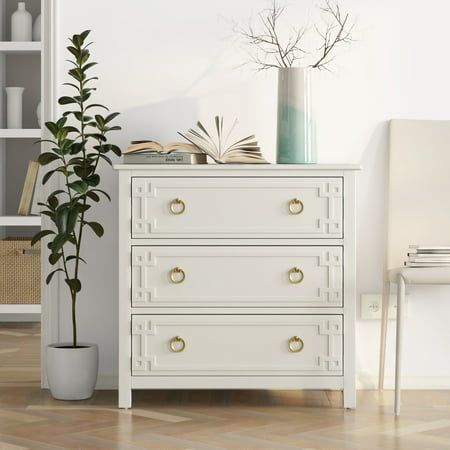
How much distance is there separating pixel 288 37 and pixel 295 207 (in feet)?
2.76

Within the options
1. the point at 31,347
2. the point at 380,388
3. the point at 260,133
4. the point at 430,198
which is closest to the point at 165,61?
the point at 260,133

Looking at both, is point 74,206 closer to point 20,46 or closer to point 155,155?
point 155,155

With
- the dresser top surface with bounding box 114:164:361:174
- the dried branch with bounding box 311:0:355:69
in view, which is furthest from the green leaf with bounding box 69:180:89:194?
the dried branch with bounding box 311:0:355:69

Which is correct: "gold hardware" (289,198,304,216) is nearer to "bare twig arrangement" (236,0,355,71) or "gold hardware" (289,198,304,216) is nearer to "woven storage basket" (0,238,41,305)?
"bare twig arrangement" (236,0,355,71)

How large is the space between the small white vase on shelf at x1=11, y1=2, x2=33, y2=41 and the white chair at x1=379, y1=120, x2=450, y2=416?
2935 mm

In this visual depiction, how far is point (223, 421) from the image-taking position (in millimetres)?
3434

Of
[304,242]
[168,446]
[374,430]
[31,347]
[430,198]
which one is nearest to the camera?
[168,446]

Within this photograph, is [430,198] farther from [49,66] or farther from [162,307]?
[49,66]

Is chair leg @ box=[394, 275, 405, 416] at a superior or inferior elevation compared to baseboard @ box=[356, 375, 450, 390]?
superior

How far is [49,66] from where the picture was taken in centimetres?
400

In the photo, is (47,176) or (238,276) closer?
(238,276)

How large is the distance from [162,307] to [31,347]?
1.92 metres

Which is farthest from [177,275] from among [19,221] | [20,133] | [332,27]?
[20,133]

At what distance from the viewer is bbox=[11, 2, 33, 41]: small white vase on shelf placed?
6055 millimetres
